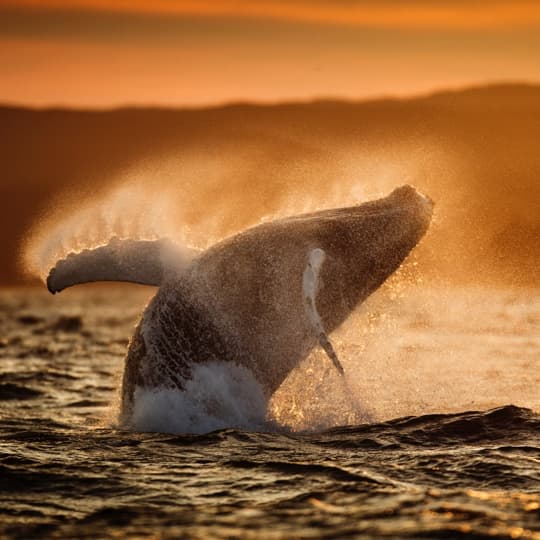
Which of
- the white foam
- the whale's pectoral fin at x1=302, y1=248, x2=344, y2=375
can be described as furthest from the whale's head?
the white foam

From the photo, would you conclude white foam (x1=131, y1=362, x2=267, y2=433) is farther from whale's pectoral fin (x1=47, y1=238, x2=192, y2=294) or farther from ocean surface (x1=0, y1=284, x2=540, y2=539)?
whale's pectoral fin (x1=47, y1=238, x2=192, y2=294)

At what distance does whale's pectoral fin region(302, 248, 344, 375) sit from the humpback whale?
0.16 m

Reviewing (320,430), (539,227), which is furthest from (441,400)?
(539,227)

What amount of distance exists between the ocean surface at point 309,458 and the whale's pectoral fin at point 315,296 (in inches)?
28.4

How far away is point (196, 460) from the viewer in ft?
31.8

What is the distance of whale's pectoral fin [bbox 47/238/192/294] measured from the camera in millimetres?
11578

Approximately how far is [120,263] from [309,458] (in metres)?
3.55

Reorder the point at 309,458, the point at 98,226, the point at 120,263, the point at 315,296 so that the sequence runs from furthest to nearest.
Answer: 1. the point at 98,226
2. the point at 120,263
3. the point at 315,296
4. the point at 309,458

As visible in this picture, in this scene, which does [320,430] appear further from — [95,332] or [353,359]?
[95,332]

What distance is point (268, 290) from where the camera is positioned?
10.7 m

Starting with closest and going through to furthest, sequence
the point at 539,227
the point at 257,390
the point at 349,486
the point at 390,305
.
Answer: the point at 349,486
the point at 257,390
the point at 390,305
the point at 539,227

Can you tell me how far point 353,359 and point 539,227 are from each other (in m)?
118

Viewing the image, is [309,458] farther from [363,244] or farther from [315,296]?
[363,244]

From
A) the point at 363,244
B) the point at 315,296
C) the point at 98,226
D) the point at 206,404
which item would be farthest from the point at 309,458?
the point at 98,226
